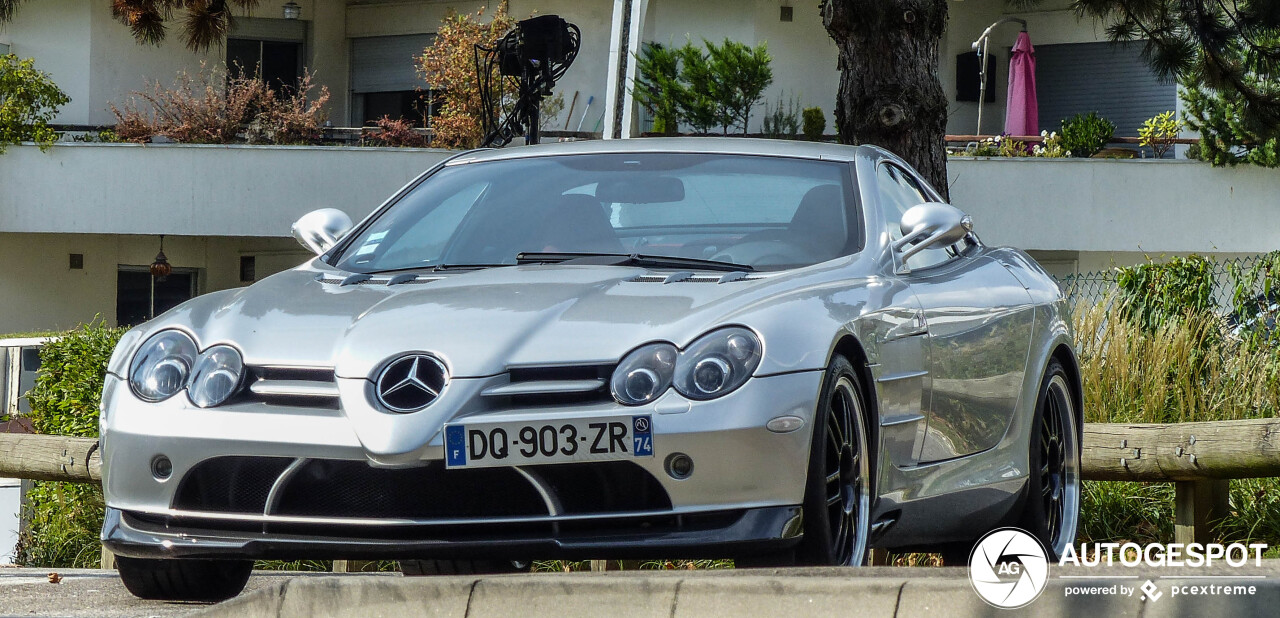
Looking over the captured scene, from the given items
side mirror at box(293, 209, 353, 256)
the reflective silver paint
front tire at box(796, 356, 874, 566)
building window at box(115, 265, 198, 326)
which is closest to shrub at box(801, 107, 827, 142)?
building window at box(115, 265, 198, 326)

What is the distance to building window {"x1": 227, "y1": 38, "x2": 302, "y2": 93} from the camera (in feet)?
101

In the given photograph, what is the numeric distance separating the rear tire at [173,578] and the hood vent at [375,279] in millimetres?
853

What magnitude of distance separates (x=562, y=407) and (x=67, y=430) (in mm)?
6788

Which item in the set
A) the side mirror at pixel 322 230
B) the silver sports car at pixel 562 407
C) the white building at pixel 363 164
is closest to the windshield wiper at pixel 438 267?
the silver sports car at pixel 562 407

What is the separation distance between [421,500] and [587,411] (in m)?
0.45

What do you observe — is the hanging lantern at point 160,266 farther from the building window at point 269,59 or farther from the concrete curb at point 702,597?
the concrete curb at point 702,597

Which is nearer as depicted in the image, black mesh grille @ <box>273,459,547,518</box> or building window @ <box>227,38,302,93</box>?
black mesh grille @ <box>273,459,547,518</box>

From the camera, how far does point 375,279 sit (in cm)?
481

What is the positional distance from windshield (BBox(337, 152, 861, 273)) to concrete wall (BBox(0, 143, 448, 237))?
19.8 m

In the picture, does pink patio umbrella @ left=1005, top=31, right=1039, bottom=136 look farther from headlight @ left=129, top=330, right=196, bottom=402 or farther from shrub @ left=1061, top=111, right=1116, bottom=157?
headlight @ left=129, top=330, right=196, bottom=402

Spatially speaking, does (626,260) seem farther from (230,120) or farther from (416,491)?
(230,120)

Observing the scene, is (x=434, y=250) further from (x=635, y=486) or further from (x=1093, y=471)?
(x=1093, y=471)

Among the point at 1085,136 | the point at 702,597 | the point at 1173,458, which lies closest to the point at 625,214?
the point at 702,597

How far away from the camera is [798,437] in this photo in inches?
153
